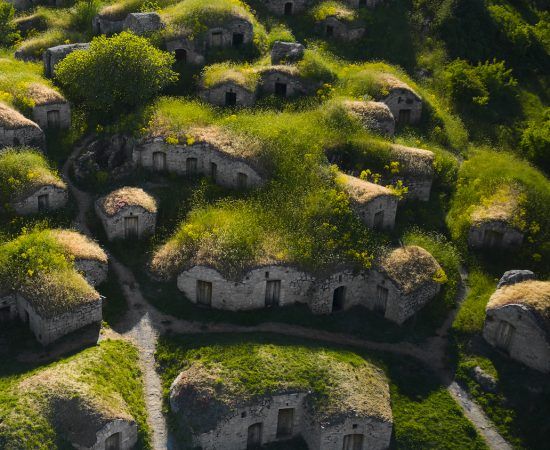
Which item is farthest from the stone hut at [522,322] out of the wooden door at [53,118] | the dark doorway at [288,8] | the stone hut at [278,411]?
the dark doorway at [288,8]

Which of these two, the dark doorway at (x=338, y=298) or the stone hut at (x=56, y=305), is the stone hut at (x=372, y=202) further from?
the stone hut at (x=56, y=305)

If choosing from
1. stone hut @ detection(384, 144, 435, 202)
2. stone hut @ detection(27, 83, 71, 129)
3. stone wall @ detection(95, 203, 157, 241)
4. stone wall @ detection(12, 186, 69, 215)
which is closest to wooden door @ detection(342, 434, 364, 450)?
stone wall @ detection(95, 203, 157, 241)

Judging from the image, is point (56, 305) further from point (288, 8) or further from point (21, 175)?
point (288, 8)

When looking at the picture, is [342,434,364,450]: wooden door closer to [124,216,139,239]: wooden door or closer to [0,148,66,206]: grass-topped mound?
[124,216,139,239]: wooden door

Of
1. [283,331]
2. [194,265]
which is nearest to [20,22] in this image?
[194,265]

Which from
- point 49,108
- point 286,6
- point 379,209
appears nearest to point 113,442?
point 379,209

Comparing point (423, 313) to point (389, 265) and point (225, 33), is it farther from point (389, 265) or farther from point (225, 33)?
point (225, 33)

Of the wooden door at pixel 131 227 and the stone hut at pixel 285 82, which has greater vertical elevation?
the stone hut at pixel 285 82
